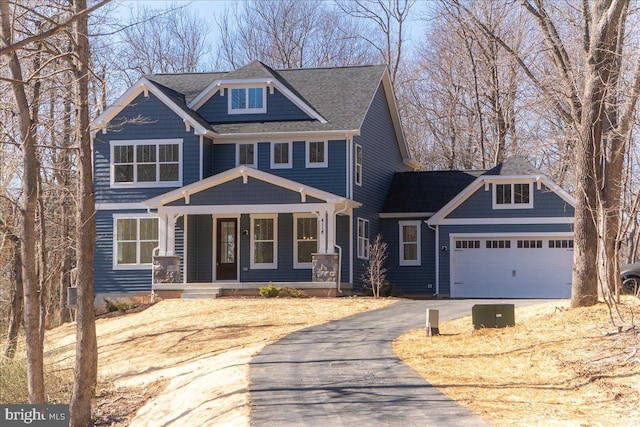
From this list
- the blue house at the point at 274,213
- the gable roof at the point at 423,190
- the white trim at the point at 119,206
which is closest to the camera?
the blue house at the point at 274,213

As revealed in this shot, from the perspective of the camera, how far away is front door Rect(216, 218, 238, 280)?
28.7 meters

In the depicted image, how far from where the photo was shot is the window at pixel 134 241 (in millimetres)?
29000

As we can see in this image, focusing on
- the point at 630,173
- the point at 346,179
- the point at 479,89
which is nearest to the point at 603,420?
the point at 346,179

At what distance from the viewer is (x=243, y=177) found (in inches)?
1064

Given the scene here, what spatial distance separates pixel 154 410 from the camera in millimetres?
13938

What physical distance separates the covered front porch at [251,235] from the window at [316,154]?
1.83 meters

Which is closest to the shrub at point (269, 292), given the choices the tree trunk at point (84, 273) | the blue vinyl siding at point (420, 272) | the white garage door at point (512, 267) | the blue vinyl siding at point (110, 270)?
the blue vinyl siding at point (110, 270)

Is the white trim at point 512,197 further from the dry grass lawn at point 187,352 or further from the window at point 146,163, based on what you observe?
the window at point 146,163

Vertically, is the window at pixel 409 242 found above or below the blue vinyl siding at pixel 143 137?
below

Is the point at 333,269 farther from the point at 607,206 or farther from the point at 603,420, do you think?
the point at 603,420

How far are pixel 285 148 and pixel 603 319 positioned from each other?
15190 millimetres

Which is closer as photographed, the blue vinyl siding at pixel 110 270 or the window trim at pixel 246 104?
the blue vinyl siding at pixel 110 270

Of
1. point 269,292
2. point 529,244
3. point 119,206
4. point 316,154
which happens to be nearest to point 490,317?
point 269,292

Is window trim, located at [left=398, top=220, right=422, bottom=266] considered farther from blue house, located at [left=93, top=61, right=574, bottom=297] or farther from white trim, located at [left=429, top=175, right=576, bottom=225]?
white trim, located at [left=429, top=175, right=576, bottom=225]
